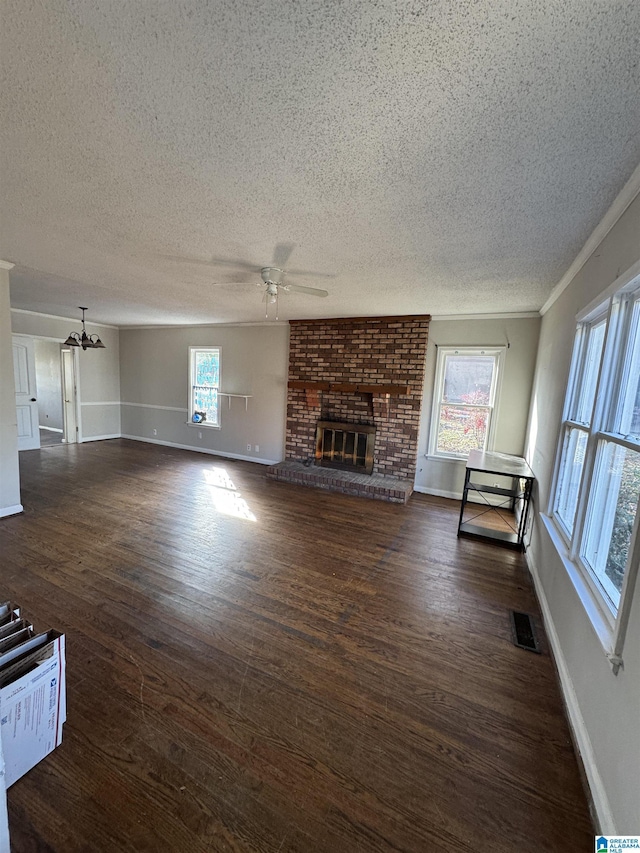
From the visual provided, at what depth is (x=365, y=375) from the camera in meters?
5.31

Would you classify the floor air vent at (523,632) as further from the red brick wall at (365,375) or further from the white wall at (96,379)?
the white wall at (96,379)

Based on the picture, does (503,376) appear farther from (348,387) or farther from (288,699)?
(288,699)

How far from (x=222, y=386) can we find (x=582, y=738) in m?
6.39

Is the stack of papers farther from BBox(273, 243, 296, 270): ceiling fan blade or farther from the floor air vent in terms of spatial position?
BBox(273, 243, 296, 270): ceiling fan blade

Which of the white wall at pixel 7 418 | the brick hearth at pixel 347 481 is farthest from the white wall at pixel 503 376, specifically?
the white wall at pixel 7 418

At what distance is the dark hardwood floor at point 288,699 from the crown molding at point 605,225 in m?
2.56

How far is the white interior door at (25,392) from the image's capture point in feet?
20.2

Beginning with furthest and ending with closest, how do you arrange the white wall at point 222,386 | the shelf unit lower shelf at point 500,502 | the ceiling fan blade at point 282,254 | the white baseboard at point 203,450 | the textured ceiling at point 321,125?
1. the white baseboard at point 203,450
2. the white wall at point 222,386
3. the shelf unit lower shelf at point 500,502
4. the ceiling fan blade at point 282,254
5. the textured ceiling at point 321,125

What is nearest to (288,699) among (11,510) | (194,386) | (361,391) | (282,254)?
(282,254)

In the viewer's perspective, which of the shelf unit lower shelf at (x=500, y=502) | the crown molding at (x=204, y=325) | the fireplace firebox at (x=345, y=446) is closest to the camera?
the shelf unit lower shelf at (x=500, y=502)

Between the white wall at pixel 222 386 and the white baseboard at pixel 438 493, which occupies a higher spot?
the white wall at pixel 222 386

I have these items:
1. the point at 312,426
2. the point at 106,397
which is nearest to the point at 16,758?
the point at 312,426

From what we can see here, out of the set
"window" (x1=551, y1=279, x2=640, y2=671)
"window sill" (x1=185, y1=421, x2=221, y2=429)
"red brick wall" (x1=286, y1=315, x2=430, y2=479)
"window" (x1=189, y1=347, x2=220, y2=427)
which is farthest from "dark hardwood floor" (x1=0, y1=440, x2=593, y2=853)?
"window" (x1=189, y1=347, x2=220, y2=427)

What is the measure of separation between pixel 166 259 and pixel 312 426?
11.1 ft
